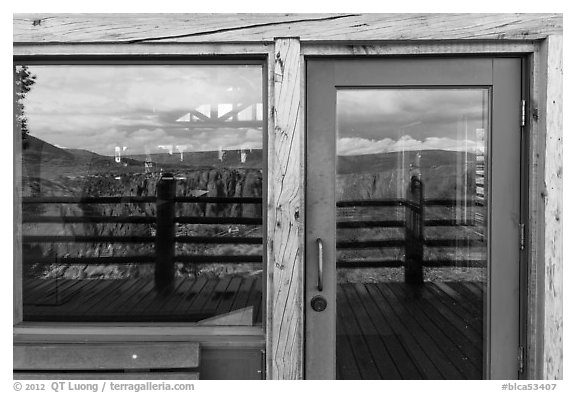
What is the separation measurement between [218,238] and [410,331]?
3.21ft

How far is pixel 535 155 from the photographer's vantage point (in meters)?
1.85

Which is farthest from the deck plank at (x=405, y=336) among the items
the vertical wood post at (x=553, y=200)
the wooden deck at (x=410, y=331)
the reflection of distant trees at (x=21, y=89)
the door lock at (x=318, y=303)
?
the reflection of distant trees at (x=21, y=89)

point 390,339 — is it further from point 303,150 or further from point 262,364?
point 303,150

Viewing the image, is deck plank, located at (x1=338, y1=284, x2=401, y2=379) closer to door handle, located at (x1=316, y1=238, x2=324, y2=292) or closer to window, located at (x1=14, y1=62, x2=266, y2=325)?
door handle, located at (x1=316, y1=238, x2=324, y2=292)

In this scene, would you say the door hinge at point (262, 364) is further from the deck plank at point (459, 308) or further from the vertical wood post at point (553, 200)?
the vertical wood post at point (553, 200)

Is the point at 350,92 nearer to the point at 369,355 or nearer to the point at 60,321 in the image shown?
the point at 369,355

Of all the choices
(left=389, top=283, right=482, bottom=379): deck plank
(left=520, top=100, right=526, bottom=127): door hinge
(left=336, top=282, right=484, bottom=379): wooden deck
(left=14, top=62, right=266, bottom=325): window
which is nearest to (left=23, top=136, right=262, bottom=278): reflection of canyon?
(left=14, top=62, right=266, bottom=325): window

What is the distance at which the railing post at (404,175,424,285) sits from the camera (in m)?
1.96

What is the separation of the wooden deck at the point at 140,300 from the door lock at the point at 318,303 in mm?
236

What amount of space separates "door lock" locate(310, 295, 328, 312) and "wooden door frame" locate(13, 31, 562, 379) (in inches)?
2.4

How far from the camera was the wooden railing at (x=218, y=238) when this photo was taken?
196cm

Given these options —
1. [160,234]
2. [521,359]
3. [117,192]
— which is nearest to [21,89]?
[117,192]

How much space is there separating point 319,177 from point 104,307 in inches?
44.5

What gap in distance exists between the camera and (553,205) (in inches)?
71.3
